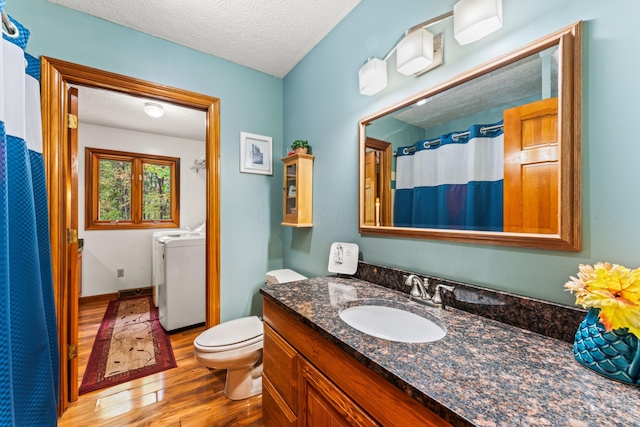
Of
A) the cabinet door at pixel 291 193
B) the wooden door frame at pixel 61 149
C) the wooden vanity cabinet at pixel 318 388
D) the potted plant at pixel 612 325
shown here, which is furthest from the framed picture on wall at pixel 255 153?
the potted plant at pixel 612 325

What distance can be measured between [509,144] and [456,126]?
228mm

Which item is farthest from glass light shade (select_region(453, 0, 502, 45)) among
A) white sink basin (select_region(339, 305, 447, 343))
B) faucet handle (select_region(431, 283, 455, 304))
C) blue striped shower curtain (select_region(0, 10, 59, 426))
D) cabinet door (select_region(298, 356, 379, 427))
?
blue striped shower curtain (select_region(0, 10, 59, 426))

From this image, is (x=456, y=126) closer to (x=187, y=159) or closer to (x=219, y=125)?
(x=219, y=125)

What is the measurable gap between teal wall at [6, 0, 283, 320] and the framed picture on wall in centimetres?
5

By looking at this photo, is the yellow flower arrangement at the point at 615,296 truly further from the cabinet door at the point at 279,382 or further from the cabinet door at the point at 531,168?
the cabinet door at the point at 279,382

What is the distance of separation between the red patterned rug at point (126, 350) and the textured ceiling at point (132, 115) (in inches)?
80.8

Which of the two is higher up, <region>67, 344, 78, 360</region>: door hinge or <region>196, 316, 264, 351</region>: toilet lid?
<region>196, 316, 264, 351</region>: toilet lid

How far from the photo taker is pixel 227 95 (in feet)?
6.81

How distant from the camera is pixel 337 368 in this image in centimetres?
80

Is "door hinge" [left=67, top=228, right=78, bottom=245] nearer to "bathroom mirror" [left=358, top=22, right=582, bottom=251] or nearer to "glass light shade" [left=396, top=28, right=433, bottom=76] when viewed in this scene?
"bathroom mirror" [left=358, top=22, right=582, bottom=251]

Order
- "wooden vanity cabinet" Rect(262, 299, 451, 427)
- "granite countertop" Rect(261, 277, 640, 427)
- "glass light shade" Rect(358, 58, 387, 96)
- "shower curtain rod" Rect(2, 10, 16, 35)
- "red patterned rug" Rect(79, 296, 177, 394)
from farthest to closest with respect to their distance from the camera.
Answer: "red patterned rug" Rect(79, 296, 177, 394), "glass light shade" Rect(358, 58, 387, 96), "shower curtain rod" Rect(2, 10, 16, 35), "wooden vanity cabinet" Rect(262, 299, 451, 427), "granite countertop" Rect(261, 277, 640, 427)

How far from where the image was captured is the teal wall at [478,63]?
69 centimetres

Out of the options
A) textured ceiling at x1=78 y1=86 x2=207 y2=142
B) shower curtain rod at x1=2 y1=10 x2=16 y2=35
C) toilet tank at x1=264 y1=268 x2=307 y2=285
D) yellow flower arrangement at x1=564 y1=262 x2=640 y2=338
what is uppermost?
textured ceiling at x1=78 y1=86 x2=207 y2=142

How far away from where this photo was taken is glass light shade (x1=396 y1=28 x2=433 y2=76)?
1058 mm
